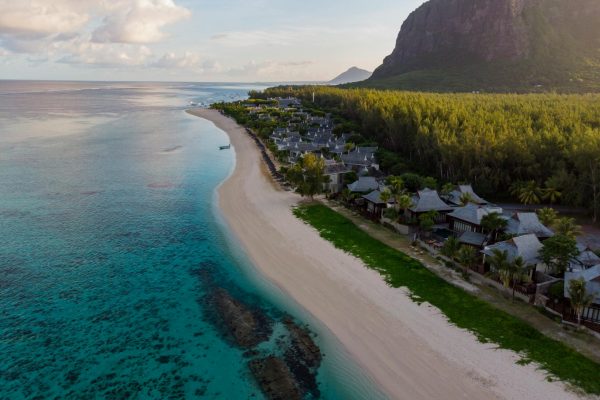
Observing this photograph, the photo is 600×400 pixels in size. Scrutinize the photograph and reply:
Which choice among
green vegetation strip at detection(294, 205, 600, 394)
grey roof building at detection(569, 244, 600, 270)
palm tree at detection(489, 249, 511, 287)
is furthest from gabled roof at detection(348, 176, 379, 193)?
grey roof building at detection(569, 244, 600, 270)

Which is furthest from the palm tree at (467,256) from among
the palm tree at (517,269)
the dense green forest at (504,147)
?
the dense green forest at (504,147)

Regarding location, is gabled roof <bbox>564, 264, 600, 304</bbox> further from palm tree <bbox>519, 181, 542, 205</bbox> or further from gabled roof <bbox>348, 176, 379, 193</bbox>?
gabled roof <bbox>348, 176, 379, 193</bbox>

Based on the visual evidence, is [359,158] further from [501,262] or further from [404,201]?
[501,262]

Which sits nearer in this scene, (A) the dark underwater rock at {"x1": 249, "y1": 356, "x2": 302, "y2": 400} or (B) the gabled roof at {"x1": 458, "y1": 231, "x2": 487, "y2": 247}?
(A) the dark underwater rock at {"x1": 249, "y1": 356, "x2": 302, "y2": 400}

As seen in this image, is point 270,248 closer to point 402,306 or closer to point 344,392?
point 402,306

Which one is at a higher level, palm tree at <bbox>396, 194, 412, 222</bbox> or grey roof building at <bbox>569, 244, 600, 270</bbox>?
palm tree at <bbox>396, 194, 412, 222</bbox>

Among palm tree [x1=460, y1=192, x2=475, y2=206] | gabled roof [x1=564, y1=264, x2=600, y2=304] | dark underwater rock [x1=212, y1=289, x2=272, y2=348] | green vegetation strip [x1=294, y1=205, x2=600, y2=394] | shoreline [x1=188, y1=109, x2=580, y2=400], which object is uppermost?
palm tree [x1=460, y1=192, x2=475, y2=206]

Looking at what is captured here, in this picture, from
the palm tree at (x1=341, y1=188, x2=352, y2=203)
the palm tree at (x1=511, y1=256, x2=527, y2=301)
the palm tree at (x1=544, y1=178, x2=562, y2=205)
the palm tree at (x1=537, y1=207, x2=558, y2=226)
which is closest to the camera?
the palm tree at (x1=511, y1=256, x2=527, y2=301)
